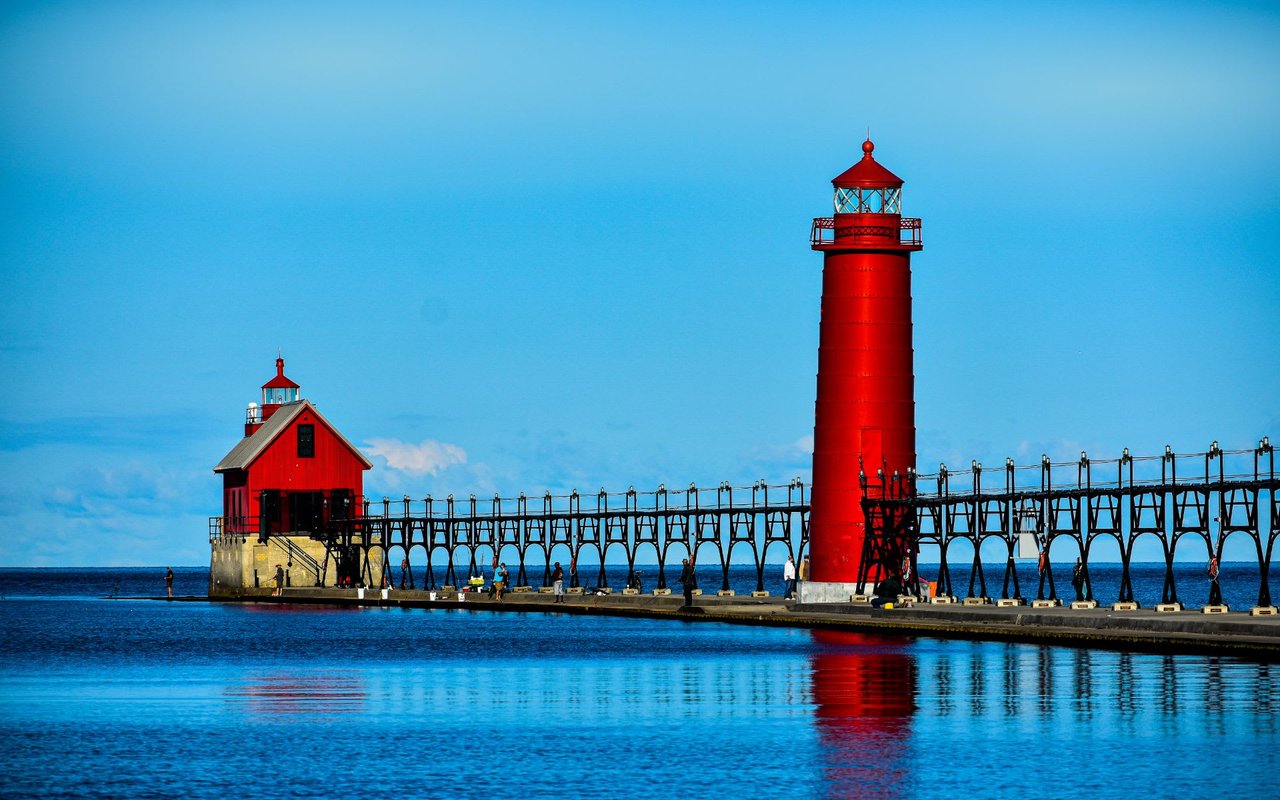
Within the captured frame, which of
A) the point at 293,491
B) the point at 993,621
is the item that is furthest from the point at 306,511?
the point at 993,621

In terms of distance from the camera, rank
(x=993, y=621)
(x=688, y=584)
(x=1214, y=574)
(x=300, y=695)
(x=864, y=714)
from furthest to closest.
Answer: (x=688, y=584) < (x=993, y=621) < (x=1214, y=574) < (x=300, y=695) < (x=864, y=714)

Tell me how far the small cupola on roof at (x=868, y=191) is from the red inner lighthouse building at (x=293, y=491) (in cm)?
3790

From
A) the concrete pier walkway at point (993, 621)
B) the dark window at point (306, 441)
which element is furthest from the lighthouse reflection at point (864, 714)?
the dark window at point (306, 441)

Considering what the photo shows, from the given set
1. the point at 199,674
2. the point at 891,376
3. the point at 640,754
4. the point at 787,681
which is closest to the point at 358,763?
the point at 640,754

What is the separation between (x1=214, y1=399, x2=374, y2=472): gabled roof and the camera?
8556 centimetres

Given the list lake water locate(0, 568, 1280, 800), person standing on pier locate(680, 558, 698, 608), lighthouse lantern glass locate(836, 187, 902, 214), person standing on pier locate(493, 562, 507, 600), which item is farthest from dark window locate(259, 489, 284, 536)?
lighthouse lantern glass locate(836, 187, 902, 214)

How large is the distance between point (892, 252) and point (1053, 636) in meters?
13.6

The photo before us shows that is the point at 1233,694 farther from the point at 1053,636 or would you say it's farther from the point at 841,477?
the point at 841,477

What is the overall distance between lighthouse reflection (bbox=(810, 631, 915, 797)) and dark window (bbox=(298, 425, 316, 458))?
44.1 metres

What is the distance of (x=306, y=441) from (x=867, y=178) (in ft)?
128

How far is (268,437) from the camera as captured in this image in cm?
8600

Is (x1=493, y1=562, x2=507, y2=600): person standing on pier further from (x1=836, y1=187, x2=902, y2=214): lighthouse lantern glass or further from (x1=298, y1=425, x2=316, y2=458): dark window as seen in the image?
(x1=836, y1=187, x2=902, y2=214): lighthouse lantern glass

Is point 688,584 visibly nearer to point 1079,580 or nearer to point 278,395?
point 1079,580

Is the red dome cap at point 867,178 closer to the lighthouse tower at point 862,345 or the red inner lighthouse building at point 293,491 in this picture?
the lighthouse tower at point 862,345
